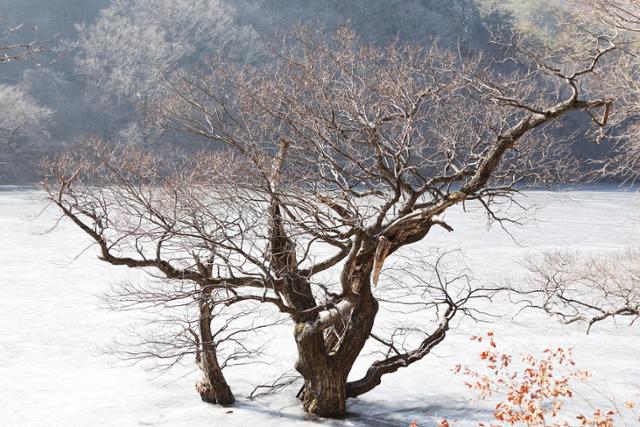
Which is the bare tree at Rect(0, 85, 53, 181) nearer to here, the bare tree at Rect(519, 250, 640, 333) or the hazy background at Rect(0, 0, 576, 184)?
the hazy background at Rect(0, 0, 576, 184)

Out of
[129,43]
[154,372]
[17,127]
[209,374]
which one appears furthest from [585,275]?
[129,43]

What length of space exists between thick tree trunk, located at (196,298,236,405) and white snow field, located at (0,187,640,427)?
173mm

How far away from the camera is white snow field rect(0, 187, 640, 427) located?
412 inches

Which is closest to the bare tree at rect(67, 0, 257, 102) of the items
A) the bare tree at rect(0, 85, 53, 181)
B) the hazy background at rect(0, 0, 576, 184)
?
the hazy background at rect(0, 0, 576, 184)

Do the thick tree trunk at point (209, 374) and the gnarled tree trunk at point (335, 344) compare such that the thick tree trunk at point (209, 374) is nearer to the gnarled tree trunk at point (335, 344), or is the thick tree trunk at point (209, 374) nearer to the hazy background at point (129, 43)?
the gnarled tree trunk at point (335, 344)

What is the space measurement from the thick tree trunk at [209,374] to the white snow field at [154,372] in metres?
0.17

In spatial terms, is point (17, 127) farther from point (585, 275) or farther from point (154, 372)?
point (585, 275)

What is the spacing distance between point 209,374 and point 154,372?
218 cm

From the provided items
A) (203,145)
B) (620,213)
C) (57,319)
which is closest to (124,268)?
(57,319)

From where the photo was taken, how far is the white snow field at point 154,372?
10477 mm

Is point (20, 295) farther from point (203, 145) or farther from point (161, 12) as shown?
point (161, 12)

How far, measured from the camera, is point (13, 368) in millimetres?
12117

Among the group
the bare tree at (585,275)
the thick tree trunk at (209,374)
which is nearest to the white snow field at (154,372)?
the thick tree trunk at (209,374)

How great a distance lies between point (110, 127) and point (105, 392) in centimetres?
3114
